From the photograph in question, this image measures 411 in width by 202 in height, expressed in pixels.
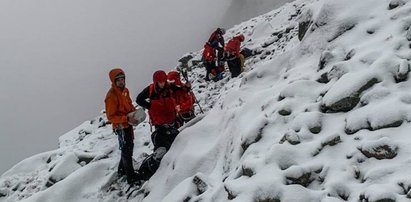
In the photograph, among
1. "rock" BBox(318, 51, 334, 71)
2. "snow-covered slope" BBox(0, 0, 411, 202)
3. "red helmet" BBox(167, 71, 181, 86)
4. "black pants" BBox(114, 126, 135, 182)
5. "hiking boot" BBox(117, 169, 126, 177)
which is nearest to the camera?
"snow-covered slope" BBox(0, 0, 411, 202)

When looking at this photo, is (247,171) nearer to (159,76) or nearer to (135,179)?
(159,76)

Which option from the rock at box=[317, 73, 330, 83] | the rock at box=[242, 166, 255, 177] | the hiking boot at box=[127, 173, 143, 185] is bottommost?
the hiking boot at box=[127, 173, 143, 185]

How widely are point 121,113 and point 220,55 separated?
844 cm

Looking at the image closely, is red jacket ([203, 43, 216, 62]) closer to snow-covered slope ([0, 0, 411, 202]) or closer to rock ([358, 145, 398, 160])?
snow-covered slope ([0, 0, 411, 202])

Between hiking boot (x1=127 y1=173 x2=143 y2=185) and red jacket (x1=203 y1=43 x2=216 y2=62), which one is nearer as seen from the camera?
hiking boot (x1=127 y1=173 x2=143 y2=185)

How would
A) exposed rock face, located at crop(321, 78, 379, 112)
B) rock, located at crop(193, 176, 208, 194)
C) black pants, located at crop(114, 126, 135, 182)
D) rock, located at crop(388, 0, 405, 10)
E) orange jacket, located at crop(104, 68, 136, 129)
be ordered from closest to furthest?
1. exposed rock face, located at crop(321, 78, 379, 112)
2. rock, located at crop(193, 176, 208, 194)
3. rock, located at crop(388, 0, 405, 10)
4. orange jacket, located at crop(104, 68, 136, 129)
5. black pants, located at crop(114, 126, 135, 182)

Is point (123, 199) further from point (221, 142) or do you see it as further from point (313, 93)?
point (313, 93)

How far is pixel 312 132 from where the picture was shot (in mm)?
5707

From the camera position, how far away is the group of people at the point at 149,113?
27.8 feet

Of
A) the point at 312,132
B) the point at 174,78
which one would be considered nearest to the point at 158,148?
the point at 174,78

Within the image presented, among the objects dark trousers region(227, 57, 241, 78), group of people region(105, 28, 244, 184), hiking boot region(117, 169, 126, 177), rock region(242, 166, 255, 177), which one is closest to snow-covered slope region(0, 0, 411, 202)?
rock region(242, 166, 255, 177)

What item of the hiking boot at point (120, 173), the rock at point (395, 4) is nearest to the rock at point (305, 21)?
the rock at point (395, 4)

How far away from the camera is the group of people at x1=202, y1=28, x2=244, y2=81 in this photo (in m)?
15.4

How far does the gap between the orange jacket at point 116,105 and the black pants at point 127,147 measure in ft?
0.53
